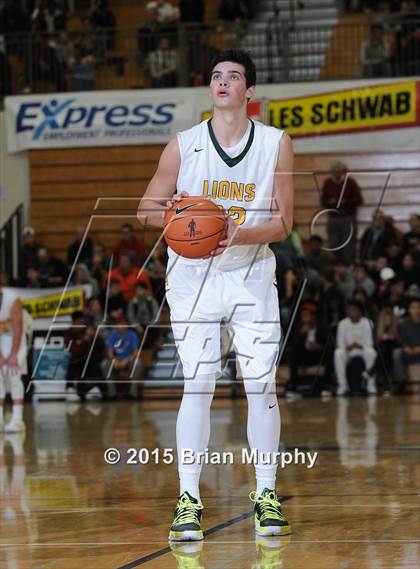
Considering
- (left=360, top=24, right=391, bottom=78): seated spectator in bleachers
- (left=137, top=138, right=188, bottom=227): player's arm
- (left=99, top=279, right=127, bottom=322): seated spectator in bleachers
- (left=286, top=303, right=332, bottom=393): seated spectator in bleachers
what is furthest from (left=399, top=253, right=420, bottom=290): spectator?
(left=137, top=138, right=188, bottom=227): player's arm

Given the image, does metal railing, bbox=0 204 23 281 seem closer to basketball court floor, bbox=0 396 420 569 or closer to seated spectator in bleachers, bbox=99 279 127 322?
seated spectator in bleachers, bbox=99 279 127 322

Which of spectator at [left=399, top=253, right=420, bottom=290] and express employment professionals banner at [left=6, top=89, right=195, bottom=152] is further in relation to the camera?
express employment professionals banner at [left=6, top=89, right=195, bottom=152]

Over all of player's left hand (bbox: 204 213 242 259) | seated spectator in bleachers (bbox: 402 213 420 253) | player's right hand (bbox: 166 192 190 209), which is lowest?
seated spectator in bleachers (bbox: 402 213 420 253)

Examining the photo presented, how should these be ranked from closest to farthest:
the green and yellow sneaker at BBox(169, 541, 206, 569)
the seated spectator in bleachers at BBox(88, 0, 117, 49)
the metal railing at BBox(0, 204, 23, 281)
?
the green and yellow sneaker at BBox(169, 541, 206, 569) → the metal railing at BBox(0, 204, 23, 281) → the seated spectator in bleachers at BBox(88, 0, 117, 49)

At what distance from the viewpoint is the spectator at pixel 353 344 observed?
16.6 metres

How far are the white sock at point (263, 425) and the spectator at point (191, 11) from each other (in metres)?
17.0

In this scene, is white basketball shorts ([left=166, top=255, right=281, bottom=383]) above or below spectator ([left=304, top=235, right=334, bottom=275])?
above

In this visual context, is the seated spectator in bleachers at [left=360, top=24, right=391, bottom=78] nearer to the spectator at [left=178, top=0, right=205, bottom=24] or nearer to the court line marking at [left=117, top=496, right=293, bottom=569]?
the spectator at [left=178, top=0, right=205, bottom=24]

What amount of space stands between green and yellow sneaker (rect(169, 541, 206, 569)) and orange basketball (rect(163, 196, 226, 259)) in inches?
54.3

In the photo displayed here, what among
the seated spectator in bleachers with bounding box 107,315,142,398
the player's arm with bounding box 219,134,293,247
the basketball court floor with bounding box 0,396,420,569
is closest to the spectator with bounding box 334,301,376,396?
the seated spectator in bleachers with bounding box 107,315,142,398

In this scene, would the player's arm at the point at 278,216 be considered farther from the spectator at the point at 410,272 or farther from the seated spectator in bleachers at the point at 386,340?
the spectator at the point at 410,272

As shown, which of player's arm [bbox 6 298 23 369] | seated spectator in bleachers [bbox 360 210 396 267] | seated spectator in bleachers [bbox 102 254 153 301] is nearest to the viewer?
player's arm [bbox 6 298 23 369]

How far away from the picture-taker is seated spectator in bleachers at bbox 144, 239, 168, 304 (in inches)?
706

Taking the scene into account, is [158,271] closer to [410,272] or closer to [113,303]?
[113,303]
